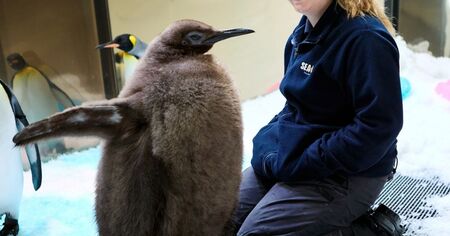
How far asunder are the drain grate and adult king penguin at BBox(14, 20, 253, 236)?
2.42 ft

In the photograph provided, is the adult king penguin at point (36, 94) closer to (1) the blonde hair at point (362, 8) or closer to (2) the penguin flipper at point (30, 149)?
(2) the penguin flipper at point (30, 149)

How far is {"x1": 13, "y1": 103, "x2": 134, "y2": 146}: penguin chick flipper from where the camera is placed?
749 millimetres

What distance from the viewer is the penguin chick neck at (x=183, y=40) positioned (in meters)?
0.83

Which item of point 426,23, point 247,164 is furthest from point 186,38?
point 426,23

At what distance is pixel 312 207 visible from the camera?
3.31 feet

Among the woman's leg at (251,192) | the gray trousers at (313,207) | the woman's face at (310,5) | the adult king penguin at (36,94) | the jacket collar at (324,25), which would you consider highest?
the woman's face at (310,5)

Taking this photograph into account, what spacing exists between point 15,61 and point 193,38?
1.44 metres

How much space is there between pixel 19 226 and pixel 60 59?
0.90 meters

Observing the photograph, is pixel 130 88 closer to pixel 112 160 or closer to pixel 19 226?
pixel 112 160

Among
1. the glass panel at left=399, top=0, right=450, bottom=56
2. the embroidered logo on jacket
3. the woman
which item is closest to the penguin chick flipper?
the woman

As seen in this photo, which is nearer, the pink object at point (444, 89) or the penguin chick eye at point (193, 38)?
the penguin chick eye at point (193, 38)

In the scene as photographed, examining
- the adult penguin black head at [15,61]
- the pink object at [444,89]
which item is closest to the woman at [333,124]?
the adult penguin black head at [15,61]

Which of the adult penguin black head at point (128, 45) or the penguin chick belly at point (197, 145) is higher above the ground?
the penguin chick belly at point (197, 145)

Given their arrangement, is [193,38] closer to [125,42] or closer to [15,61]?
[125,42]
